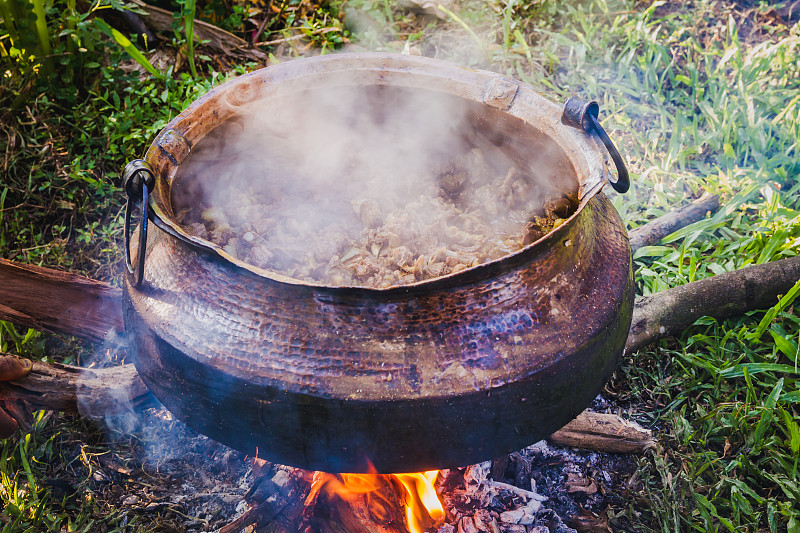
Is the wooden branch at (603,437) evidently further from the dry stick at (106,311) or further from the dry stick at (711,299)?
the dry stick at (711,299)

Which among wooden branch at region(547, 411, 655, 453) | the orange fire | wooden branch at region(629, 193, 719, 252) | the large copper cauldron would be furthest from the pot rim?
wooden branch at region(629, 193, 719, 252)

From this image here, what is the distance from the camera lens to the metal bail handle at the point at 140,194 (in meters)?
1.72

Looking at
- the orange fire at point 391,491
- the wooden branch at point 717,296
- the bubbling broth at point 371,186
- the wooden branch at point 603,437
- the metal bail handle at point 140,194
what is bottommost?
the wooden branch at point 603,437

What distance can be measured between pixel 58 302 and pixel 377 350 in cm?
199

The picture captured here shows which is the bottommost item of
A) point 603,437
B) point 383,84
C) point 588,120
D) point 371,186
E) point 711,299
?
point 603,437

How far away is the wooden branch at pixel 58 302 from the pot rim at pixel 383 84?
3.65 ft

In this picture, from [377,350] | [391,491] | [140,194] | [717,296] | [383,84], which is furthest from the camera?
[717,296]

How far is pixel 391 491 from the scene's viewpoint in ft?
7.61

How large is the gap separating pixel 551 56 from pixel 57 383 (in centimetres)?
439

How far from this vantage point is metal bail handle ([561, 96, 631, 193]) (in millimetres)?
1889

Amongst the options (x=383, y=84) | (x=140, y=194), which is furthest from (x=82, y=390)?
(x=383, y=84)

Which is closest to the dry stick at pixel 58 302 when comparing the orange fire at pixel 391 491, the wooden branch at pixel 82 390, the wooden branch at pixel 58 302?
the wooden branch at pixel 58 302

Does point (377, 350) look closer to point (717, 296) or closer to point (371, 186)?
point (371, 186)

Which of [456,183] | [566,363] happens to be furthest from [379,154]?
[566,363]
